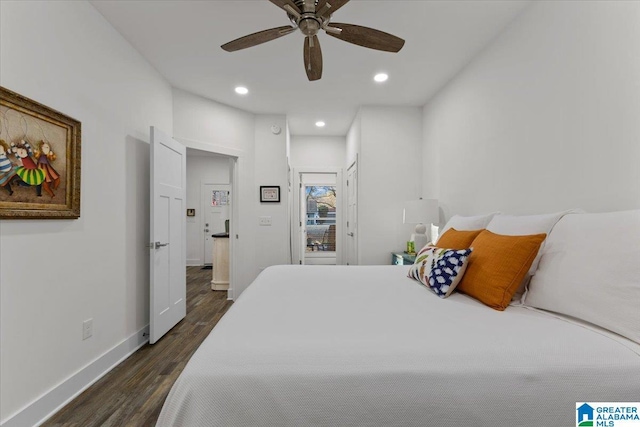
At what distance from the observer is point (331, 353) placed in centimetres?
95

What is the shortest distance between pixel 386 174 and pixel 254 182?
1924mm

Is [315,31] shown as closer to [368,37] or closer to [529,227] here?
[368,37]

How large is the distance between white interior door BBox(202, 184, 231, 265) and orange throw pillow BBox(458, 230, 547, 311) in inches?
240

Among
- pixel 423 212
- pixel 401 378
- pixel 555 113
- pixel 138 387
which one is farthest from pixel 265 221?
pixel 401 378

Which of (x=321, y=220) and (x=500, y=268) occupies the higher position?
(x=321, y=220)

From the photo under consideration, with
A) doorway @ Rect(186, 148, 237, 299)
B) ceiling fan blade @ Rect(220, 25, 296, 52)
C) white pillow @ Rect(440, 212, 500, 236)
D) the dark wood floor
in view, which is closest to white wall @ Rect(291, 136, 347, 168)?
doorway @ Rect(186, 148, 237, 299)

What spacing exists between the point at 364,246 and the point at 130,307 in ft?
8.84

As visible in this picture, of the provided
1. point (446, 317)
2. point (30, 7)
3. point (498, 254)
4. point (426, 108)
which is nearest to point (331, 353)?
point (446, 317)

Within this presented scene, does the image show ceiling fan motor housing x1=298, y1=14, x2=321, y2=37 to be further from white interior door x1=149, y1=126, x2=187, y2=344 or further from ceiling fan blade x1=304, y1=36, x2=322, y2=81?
white interior door x1=149, y1=126, x2=187, y2=344

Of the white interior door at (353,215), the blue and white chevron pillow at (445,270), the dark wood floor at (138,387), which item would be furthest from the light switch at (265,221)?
the blue and white chevron pillow at (445,270)

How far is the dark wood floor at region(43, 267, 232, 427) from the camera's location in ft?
5.52

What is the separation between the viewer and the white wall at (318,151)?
5.72 metres

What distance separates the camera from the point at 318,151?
18.8 feet

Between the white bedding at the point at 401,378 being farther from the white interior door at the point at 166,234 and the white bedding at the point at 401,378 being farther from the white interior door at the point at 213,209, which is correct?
the white interior door at the point at 213,209
